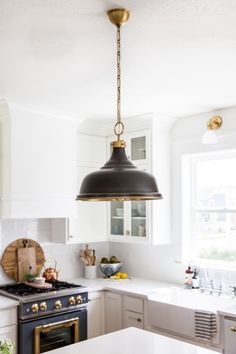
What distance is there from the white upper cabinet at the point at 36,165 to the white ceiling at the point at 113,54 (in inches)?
7.7

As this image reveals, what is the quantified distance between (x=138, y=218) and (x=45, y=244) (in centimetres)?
101

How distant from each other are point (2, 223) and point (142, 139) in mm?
1623

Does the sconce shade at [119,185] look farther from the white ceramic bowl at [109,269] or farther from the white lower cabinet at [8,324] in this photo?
the white ceramic bowl at [109,269]

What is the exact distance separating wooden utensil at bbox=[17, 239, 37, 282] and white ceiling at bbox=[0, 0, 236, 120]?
1.42 meters

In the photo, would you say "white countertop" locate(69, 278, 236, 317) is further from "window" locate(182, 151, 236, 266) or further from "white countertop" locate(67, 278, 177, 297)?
"window" locate(182, 151, 236, 266)

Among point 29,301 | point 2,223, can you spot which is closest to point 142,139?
point 2,223

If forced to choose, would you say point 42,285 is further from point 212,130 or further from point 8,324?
point 212,130

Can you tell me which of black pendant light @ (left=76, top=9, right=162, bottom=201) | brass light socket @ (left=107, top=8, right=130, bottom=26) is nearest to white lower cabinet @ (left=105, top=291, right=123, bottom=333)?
black pendant light @ (left=76, top=9, right=162, bottom=201)

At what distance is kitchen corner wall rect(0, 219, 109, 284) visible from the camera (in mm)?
4148

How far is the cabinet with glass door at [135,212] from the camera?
14.1 ft

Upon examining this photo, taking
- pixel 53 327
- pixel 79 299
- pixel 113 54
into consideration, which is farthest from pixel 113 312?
pixel 113 54

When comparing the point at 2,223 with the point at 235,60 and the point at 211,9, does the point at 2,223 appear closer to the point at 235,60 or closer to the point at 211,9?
the point at 235,60

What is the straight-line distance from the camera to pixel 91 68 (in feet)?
9.02

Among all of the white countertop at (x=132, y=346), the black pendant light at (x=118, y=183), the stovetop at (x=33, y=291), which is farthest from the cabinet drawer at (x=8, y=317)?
the black pendant light at (x=118, y=183)
